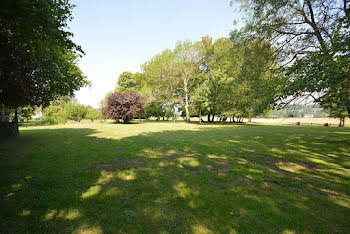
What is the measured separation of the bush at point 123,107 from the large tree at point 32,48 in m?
14.2

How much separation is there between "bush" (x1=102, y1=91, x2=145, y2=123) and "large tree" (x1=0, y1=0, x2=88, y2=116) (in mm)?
14207

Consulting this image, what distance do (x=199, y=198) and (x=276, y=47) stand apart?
1265cm

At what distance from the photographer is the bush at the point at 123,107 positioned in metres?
29.0

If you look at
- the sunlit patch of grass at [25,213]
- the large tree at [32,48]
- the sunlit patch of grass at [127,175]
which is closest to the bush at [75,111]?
the large tree at [32,48]

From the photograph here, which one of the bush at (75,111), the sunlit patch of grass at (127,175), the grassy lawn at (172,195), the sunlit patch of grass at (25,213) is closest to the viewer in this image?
the grassy lawn at (172,195)

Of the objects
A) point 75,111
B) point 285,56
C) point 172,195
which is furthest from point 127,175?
point 75,111

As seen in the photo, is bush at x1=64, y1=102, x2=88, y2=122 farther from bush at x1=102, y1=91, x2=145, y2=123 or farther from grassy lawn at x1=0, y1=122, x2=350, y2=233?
grassy lawn at x1=0, y1=122, x2=350, y2=233

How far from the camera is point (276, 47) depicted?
458 inches

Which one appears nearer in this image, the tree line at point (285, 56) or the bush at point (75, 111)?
the tree line at point (285, 56)

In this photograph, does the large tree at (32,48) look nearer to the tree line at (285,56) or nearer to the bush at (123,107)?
the tree line at (285,56)

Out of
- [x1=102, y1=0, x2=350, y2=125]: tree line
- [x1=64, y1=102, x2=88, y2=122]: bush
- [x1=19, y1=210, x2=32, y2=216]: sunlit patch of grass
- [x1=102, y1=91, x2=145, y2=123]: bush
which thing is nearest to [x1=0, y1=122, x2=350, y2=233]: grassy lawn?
[x1=19, y1=210, x2=32, y2=216]: sunlit patch of grass

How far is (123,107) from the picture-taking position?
2906 cm

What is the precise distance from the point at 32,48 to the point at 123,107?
23307mm

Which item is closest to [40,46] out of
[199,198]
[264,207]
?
[199,198]
